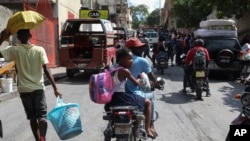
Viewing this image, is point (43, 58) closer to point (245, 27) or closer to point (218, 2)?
point (218, 2)

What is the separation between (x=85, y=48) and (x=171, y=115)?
7.91 m

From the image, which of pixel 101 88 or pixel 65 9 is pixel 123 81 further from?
pixel 65 9

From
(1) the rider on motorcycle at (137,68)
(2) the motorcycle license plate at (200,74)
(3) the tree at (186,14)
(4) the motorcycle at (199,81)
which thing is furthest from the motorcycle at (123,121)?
(3) the tree at (186,14)

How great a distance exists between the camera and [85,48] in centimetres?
1614

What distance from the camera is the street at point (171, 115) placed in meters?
7.12

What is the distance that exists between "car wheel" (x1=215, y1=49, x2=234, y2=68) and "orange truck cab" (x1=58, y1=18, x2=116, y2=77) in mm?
4051

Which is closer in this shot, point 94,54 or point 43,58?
point 43,58

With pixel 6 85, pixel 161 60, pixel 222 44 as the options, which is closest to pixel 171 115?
pixel 6 85

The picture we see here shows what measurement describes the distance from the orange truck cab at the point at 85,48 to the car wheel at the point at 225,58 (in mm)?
4051

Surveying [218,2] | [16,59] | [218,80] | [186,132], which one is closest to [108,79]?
[16,59]

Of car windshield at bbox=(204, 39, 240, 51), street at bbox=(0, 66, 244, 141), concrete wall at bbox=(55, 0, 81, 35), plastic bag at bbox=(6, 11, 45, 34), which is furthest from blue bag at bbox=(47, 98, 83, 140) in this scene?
concrete wall at bbox=(55, 0, 81, 35)

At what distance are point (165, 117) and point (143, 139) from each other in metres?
3.33

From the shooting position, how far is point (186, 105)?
10.1 metres

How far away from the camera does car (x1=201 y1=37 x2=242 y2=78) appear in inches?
568
